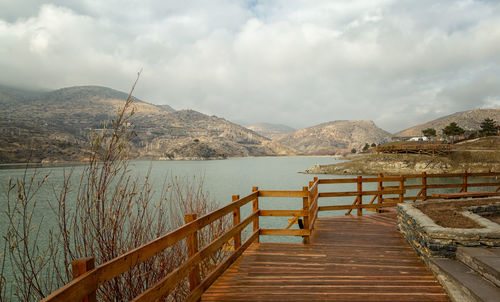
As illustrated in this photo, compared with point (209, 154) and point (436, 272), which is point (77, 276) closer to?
point (436, 272)

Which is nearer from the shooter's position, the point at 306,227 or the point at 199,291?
the point at 199,291

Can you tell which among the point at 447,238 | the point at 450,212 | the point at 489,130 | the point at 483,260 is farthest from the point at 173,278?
the point at 489,130

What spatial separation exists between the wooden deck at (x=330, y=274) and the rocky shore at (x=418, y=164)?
47.1 meters

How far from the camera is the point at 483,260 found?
3.88m

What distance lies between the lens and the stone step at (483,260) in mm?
3597

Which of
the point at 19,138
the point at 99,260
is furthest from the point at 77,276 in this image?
the point at 19,138

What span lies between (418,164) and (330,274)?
53.1 meters

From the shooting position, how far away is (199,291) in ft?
11.5

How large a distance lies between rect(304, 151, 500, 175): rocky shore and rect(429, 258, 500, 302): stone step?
157 feet

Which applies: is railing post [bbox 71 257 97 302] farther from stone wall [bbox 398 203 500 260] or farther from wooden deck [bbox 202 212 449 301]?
stone wall [bbox 398 203 500 260]

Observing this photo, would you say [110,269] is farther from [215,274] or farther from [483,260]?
[483,260]

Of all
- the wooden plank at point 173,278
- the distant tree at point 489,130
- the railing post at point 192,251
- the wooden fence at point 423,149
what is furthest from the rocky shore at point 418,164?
the railing post at point 192,251

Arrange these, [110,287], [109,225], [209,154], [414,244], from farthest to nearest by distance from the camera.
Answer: [209,154]
[414,244]
[109,225]
[110,287]

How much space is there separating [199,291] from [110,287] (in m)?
1.06
